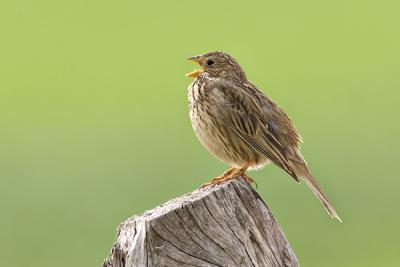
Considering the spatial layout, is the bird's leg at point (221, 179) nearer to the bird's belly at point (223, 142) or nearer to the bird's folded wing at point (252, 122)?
the bird's belly at point (223, 142)

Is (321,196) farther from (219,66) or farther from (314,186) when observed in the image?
(219,66)

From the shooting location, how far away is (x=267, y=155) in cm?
770

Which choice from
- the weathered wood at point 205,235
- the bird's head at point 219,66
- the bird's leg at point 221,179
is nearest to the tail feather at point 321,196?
the bird's leg at point 221,179

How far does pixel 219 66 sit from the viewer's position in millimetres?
8766

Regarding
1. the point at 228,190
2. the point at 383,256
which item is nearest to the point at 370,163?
the point at 383,256

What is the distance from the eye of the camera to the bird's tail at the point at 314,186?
719cm

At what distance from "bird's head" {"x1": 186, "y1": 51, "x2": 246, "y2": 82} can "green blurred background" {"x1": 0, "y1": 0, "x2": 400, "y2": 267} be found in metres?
2.67

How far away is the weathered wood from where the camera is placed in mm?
5105

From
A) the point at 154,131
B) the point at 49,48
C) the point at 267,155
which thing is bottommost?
the point at 267,155

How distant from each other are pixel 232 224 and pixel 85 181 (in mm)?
8982

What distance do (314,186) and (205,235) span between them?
7.97 ft

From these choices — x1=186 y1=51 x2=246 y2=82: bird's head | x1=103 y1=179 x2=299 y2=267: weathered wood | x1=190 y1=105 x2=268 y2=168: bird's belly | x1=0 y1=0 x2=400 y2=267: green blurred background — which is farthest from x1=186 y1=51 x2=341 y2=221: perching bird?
x1=0 y1=0 x2=400 y2=267: green blurred background

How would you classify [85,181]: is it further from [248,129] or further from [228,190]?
[228,190]

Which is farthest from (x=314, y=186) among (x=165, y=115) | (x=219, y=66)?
(x=165, y=115)
